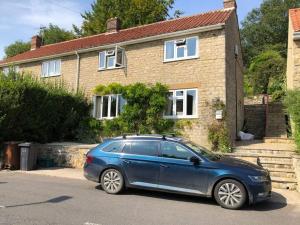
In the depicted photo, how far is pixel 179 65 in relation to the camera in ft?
61.5

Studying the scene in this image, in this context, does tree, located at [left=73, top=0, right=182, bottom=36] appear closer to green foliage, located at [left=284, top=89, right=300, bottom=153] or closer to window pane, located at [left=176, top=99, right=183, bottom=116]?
window pane, located at [left=176, top=99, right=183, bottom=116]

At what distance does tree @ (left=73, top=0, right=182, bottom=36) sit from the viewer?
1487 inches

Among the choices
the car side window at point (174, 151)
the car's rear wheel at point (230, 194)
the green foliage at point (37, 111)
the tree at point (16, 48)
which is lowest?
the car's rear wheel at point (230, 194)

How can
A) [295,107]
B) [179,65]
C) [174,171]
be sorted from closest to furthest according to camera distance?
[174,171], [295,107], [179,65]

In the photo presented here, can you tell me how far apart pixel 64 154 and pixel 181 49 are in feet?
27.4

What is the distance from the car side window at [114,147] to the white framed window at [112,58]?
11.4 metres

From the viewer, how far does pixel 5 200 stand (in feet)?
28.1

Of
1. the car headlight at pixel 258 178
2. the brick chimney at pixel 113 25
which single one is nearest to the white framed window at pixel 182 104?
the car headlight at pixel 258 178

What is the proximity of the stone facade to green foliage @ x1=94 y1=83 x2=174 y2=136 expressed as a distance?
0.87 meters

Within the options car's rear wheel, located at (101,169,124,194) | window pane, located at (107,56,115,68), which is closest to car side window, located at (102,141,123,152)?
car's rear wheel, located at (101,169,124,194)

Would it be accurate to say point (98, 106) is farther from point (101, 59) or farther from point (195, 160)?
point (195, 160)

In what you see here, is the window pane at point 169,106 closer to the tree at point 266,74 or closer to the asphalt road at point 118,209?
the asphalt road at point 118,209

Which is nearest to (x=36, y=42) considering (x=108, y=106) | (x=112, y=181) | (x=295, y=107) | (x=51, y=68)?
(x=51, y=68)

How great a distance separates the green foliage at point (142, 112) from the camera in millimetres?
18391
